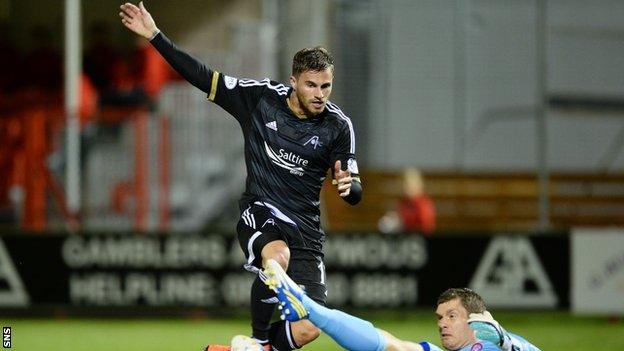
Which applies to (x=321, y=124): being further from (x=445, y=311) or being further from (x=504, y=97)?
(x=504, y=97)

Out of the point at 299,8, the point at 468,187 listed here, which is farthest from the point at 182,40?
the point at 468,187

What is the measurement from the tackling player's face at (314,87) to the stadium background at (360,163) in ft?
15.4

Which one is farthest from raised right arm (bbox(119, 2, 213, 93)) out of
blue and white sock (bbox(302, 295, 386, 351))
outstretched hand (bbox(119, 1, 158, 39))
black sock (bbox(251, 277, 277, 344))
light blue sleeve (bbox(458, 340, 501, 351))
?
light blue sleeve (bbox(458, 340, 501, 351))

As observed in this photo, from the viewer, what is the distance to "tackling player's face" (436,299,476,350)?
23.7 feet

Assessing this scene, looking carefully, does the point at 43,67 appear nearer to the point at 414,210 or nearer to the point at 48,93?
the point at 48,93

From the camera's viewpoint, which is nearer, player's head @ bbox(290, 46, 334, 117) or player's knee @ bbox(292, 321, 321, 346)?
player's head @ bbox(290, 46, 334, 117)

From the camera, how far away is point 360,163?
20.5 meters

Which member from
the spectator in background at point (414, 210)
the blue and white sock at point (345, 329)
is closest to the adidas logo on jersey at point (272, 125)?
the blue and white sock at point (345, 329)

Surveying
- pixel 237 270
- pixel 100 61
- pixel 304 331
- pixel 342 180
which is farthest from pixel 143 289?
pixel 342 180

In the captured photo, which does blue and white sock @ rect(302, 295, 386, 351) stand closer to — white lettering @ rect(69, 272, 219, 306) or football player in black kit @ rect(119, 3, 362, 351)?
football player in black kit @ rect(119, 3, 362, 351)

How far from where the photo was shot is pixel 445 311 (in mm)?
7301

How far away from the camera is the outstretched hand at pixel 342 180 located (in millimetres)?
7543

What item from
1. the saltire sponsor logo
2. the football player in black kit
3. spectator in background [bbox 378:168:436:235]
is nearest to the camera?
the football player in black kit

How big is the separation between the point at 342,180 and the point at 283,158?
2.15ft
